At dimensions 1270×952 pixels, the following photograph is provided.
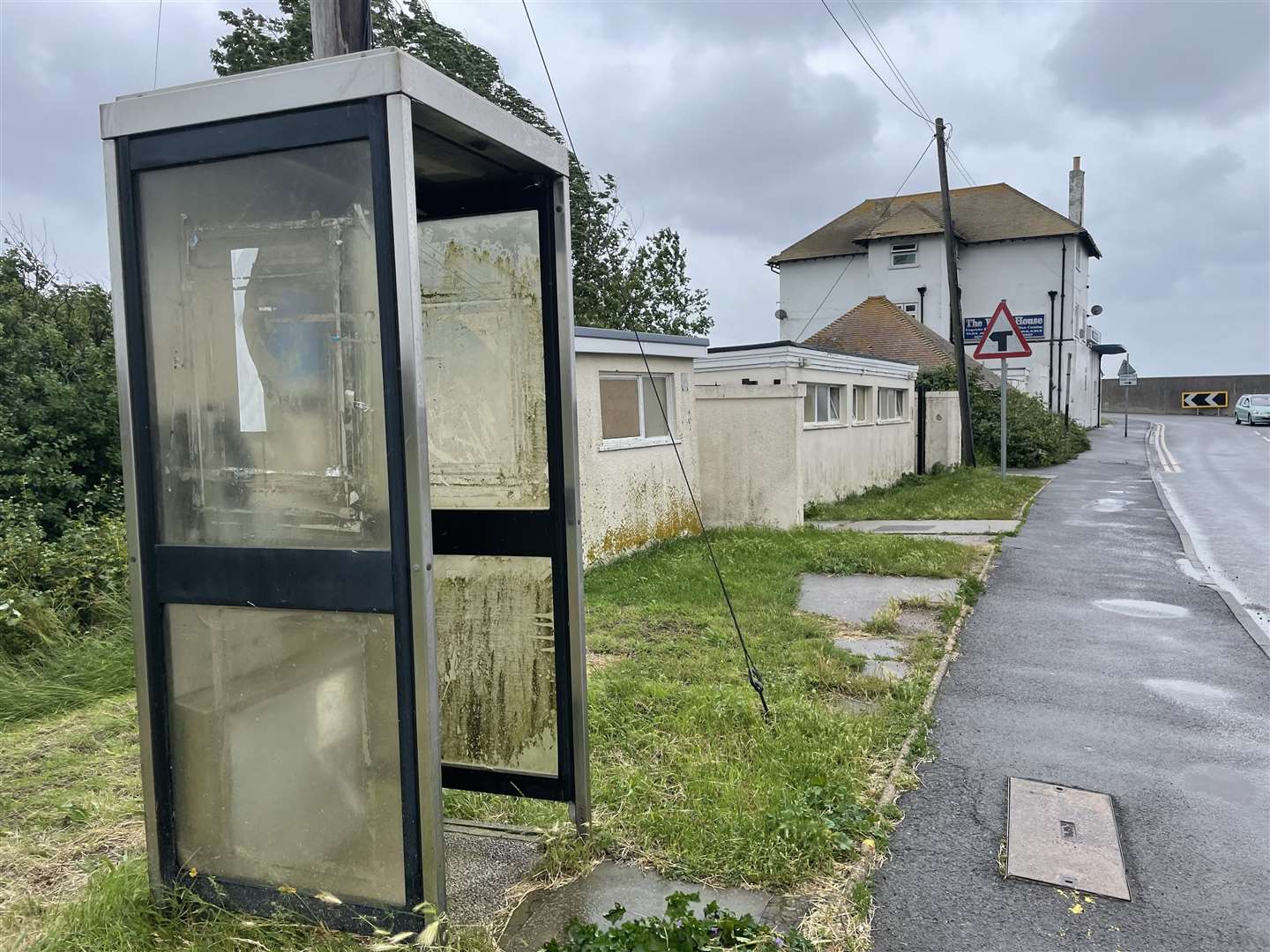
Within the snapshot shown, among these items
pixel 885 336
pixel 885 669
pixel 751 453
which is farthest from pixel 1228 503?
pixel 885 336

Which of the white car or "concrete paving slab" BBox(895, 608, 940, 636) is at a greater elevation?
the white car

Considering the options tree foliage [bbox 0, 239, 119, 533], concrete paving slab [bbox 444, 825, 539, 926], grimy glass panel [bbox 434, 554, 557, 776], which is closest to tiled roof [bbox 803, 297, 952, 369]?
tree foliage [bbox 0, 239, 119, 533]

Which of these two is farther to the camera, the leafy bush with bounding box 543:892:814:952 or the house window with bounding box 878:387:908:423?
the house window with bounding box 878:387:908:423

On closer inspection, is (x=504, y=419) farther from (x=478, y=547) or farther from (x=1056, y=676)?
(x=1056, y=676)

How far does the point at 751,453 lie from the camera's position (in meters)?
12.6

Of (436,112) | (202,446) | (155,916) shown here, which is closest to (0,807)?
(155,916)

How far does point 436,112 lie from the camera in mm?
2818

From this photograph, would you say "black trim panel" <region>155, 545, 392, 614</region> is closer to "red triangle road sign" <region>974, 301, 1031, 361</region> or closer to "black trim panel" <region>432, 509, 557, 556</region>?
"black trim panel" <region>432, 509, 557, 556</region>

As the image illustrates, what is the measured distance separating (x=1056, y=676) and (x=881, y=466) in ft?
41.2

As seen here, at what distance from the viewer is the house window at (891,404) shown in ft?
60.8

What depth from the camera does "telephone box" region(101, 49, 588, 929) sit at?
2715 mm

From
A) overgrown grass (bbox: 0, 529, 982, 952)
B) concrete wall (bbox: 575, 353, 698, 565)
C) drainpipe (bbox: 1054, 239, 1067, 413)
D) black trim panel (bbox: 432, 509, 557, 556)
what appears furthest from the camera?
drainpipe (bbox: 1054, 239, 1067, 413)

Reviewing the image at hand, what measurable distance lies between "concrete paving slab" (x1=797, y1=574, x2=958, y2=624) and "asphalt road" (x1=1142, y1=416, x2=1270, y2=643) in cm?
254

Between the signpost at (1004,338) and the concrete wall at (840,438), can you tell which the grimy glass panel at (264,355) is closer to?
the concrete wall at (840,438)
